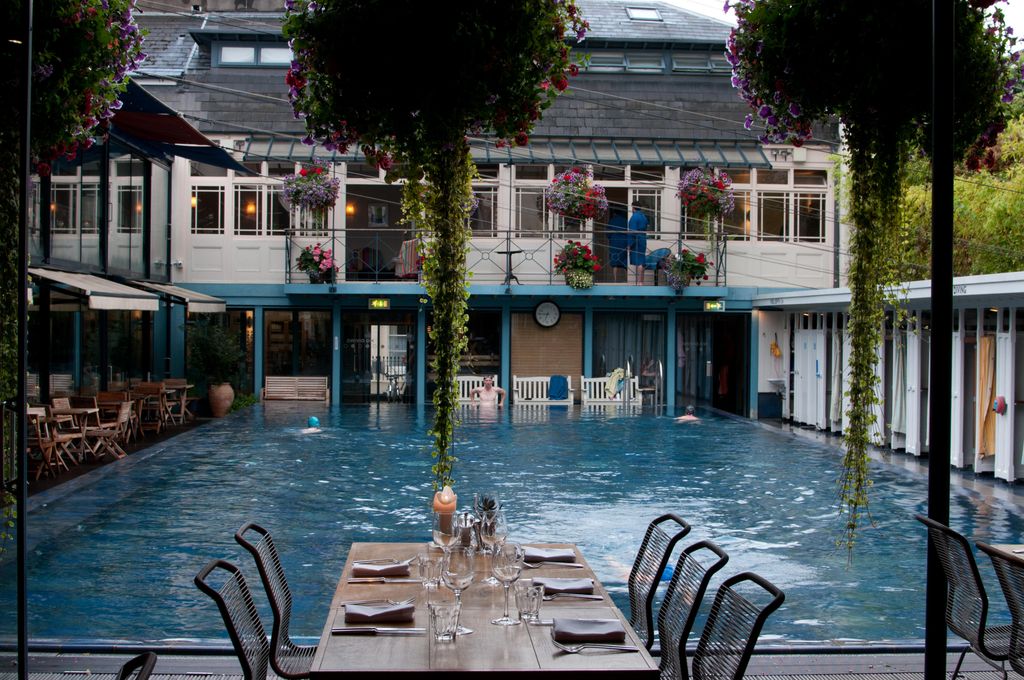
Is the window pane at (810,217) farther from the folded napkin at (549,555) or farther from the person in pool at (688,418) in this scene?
the folded napkin at (549,555)

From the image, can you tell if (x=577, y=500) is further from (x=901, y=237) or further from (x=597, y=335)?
(x=597, y=335)

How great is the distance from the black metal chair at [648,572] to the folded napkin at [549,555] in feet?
1.11

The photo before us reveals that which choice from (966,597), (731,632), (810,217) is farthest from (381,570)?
(810,217)

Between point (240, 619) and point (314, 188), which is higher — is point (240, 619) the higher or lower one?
the lower one

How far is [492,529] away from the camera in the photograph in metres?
4.63

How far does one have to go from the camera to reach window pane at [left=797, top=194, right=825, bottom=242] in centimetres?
2317

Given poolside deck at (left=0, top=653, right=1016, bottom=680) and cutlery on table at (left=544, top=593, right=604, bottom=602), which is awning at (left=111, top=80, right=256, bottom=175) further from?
cutlery on table at (left=544, top=593, right=604, bottom=602)

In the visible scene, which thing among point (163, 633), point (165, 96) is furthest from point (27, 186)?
point (165, 96)

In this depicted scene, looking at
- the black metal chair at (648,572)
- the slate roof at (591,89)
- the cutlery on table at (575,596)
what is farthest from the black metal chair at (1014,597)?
the slate roof at (591,89)

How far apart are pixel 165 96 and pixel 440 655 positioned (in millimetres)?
21693

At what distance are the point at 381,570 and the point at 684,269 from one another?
706 inches

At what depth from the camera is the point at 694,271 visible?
2181 centimetres

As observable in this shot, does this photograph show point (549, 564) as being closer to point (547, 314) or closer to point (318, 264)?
point (318, 264)

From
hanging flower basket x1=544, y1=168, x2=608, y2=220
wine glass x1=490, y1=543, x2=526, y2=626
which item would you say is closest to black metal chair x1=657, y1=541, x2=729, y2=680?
wine glass x1=490, y1=543, x2=526, y2=626
